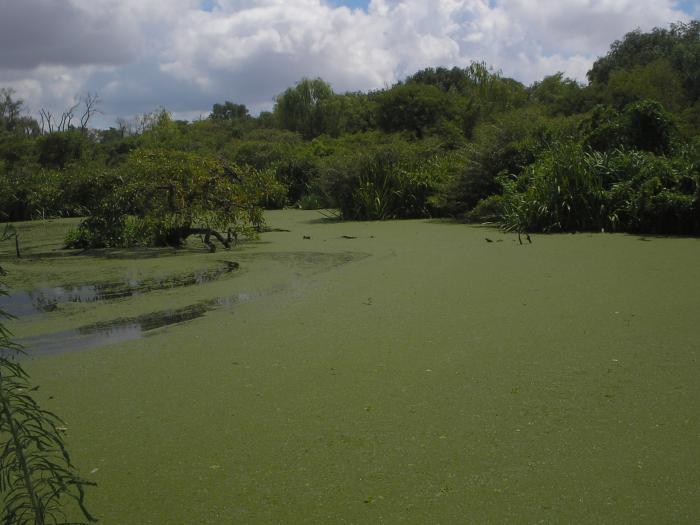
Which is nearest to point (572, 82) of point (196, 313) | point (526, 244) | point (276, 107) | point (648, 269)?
point (276, 107)

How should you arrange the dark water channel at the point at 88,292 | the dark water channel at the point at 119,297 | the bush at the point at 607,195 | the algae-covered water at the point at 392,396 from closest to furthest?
the algae-covered water at the point at 392,396 < the dark water channel at the point at 119,297 < the dark water channel at the point at 88,292 < the bush at the point at 607,195

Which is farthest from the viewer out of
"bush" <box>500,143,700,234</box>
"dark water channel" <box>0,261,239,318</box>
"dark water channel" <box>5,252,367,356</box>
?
"bush" <box>500,143,700,234</box>

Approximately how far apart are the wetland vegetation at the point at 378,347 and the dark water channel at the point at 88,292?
0.05 meters

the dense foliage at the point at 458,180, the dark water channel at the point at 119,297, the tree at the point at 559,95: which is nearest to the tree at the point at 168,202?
the dense foliage at the point at 458,180

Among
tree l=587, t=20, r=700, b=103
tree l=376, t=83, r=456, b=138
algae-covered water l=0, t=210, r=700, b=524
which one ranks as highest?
→ tree l=587, t=20, r=700, b=103

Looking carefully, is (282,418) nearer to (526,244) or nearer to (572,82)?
(526,244)

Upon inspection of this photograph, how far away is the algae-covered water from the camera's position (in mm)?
2184

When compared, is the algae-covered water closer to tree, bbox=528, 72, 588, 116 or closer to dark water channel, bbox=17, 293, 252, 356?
dark water channel, bbox=17, 293, 252, 356

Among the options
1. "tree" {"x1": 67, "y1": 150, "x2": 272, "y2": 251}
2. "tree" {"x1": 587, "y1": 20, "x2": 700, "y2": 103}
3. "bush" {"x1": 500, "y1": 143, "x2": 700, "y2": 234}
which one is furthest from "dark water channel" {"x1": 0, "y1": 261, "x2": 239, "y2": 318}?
"tree" {"x1": 587, "y1": 20, "x2": 700, "y2": 103}

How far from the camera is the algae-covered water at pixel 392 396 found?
7.16 ft

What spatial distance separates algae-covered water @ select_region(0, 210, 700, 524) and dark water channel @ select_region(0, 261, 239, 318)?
0.19 metres

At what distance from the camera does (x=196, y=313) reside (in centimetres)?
509

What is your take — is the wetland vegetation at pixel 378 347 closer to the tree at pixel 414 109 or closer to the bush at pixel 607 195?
the bush at pixel 607 195

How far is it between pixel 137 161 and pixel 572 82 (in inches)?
1053
